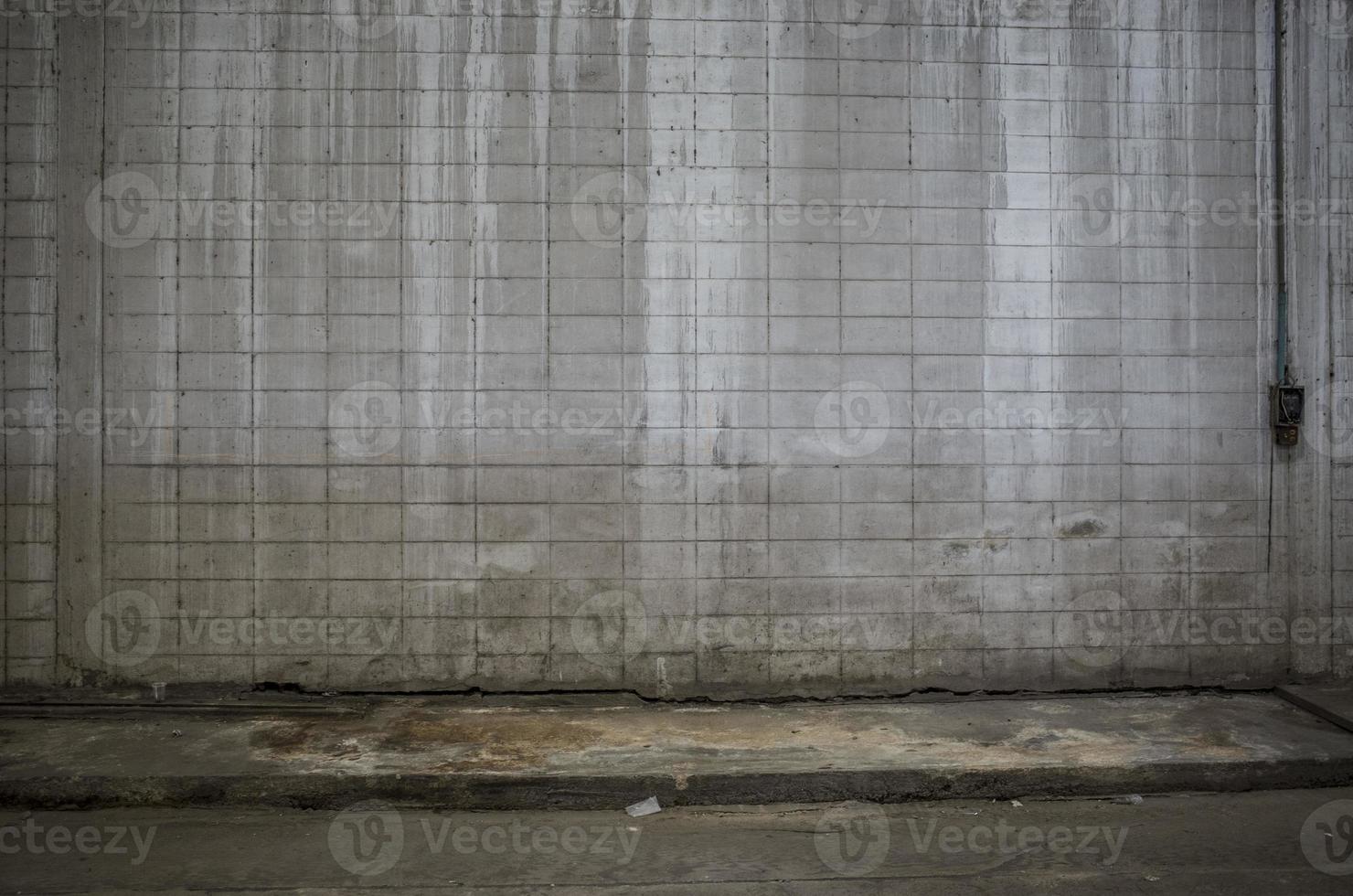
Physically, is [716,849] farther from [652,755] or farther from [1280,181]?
[1280,181]

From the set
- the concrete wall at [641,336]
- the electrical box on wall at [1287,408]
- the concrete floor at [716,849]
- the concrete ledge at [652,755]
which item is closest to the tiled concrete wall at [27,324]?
the concrete wall at [641,336]

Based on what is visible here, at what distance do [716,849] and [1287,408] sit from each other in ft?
13.9

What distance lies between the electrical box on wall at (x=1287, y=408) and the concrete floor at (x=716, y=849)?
83.2 inches

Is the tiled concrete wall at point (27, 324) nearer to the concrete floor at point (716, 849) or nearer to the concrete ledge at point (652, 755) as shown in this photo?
the concrete ledge at point (652, 755)

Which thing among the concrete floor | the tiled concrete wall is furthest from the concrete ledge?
the tiled concrete wall

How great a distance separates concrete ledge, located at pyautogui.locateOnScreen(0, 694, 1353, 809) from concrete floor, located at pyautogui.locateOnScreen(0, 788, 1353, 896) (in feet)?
0.29

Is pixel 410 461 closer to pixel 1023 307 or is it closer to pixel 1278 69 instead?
pixel 1023 307

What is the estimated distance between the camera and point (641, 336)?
17.2 ft

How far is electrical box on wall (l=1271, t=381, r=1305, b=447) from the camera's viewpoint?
5.32m

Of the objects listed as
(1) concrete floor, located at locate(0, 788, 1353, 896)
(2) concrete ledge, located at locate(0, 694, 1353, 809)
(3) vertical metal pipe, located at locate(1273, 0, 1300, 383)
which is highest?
(3) vertical metal pipe, located at locate(1273, 0, 1300, 383)

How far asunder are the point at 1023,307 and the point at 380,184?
3838 mm

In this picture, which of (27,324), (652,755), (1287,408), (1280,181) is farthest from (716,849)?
(1280,181)

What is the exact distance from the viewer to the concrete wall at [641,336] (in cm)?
520

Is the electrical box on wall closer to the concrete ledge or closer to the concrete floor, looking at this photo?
the concrete ledge
